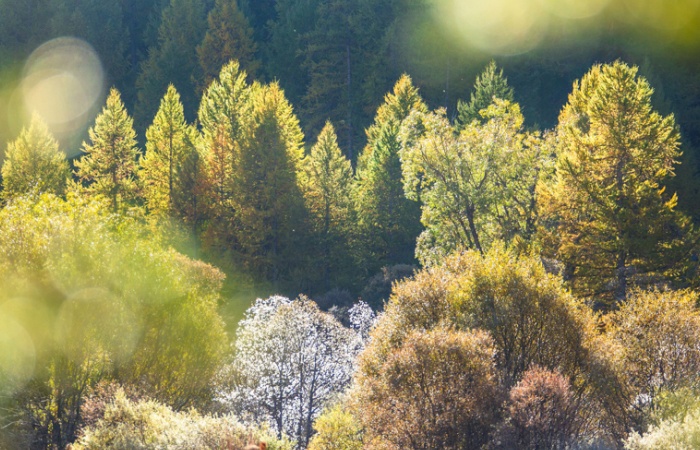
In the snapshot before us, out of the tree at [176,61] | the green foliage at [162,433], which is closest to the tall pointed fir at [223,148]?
the tree at [176,61]

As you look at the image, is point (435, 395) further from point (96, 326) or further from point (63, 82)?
point (63, 82)

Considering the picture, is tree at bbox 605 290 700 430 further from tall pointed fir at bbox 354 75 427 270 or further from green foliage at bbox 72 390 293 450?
tall pointed fir at bbox 354 75 427 270

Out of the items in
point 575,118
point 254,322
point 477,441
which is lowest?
point 477,441

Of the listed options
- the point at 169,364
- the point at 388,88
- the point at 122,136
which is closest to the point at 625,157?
the point at 169,364

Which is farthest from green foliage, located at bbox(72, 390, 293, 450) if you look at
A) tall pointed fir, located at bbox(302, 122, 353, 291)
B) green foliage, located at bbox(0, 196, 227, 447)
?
tall pointed fir, located at bbox(302, 122, 353, 291)

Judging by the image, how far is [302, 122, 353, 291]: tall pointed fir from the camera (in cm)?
6056

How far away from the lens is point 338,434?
29375 mm

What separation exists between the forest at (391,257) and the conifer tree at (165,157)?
220 mm

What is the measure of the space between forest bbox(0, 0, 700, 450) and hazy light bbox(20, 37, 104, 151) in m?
31.4

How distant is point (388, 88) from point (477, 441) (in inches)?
2583

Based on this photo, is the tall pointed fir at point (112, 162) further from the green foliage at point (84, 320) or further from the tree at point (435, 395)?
the tree at point (435, 395)

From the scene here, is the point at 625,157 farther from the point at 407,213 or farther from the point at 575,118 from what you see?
the point at 407,213

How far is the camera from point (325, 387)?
38.6 m

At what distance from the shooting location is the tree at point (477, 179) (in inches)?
1597
